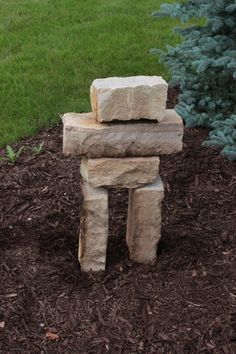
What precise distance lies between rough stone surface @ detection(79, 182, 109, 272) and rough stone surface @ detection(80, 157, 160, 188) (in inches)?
2.7

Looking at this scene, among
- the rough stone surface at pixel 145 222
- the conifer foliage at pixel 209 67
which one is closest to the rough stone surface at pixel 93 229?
the rough stone surface at pixel 145 222

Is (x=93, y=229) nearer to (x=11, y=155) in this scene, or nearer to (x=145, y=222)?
(x=145, y=222)

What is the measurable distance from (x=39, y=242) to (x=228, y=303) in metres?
1.28

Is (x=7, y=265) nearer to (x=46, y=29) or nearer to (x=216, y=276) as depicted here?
(x=216, y=276)

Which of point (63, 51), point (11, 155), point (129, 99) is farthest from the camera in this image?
point (63, 51)

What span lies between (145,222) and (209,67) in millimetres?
2050

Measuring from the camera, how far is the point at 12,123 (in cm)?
621

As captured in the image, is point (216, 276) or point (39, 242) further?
point (39, 242)

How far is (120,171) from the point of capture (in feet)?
12.4

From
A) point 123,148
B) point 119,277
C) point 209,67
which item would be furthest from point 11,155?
point 123,148

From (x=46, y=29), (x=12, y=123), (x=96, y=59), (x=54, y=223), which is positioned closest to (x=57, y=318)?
(x=54, y=223)

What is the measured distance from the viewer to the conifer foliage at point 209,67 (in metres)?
5.30

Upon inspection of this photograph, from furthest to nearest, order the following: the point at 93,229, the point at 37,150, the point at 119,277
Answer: the point at 37,150, the point at 119,277, the point at 93,229

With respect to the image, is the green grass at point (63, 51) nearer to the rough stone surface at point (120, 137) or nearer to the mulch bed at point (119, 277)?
the mulch bed at point (119, 277)
